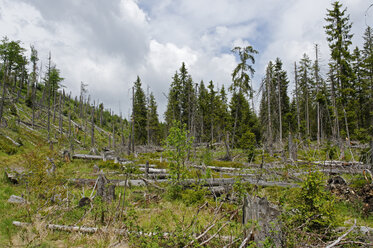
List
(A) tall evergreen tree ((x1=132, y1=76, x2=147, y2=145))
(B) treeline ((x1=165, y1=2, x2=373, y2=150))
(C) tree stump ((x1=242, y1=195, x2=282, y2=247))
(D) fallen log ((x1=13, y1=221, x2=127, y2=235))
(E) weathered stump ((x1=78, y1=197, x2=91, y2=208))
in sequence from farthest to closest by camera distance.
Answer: (A) tall evergreen tree ((x1=132, y1=76, x2=147, y2=145))
(B) treeline ((x1=165, y1=2, x2=373, y2=150))
(E) weathered stump ((x1=78, y1=197, x2=91, y2=208))
(D) fallen log ((x1=13, y1=221, x2=127, y2=235))
(C) tree stump ((x1=242, y1=195, x2=282, y2=247))

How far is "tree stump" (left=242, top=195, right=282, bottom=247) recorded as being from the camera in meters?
3.58

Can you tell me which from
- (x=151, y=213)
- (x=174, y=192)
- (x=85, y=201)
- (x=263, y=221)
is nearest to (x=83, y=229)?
(x=85, y=201)

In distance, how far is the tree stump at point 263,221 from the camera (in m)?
3.58

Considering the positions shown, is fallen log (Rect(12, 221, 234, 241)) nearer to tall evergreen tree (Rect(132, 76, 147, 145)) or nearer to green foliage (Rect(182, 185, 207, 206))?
green foliage (Rect(182, 185, 207, 206))

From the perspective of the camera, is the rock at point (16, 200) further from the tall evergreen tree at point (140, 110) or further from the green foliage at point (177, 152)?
the tall evergreen tree at point (140, 110)

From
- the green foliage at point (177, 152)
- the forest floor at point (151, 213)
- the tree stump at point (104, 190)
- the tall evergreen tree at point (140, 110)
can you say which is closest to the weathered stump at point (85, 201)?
the forest floor at point (151, 213)

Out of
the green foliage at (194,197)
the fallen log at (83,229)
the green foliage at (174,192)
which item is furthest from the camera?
the green foliage at (174,192)

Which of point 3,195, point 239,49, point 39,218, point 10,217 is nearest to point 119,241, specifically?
point 39,218

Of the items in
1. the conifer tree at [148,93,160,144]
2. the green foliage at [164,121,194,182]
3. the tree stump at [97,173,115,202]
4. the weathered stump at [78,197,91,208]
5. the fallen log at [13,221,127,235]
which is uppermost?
the conifer tree at [148,93,160,144]

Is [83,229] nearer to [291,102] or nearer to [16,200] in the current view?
[16,200]

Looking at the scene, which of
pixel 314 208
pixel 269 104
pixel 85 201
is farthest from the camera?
pixel 269 104

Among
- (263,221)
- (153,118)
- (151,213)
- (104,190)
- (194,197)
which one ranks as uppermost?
(153,118)

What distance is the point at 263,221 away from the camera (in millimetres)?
3674

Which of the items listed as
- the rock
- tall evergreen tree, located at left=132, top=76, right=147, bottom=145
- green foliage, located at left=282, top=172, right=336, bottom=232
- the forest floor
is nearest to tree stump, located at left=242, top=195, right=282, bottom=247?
the forest floor
